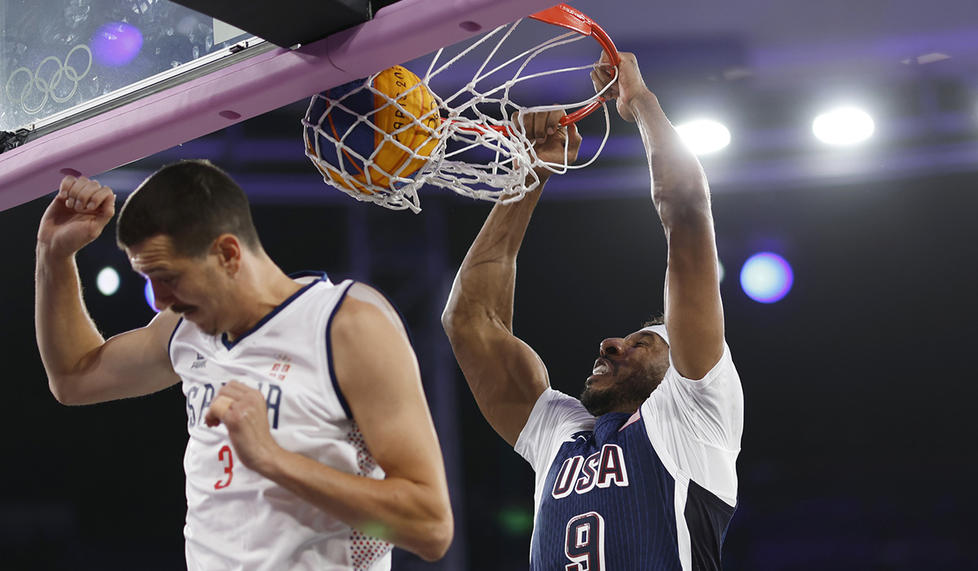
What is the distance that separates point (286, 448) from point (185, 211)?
413 millimetres

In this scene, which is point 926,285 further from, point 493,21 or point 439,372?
point 493,21

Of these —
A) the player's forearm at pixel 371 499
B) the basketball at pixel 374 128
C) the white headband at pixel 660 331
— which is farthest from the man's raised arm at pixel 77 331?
the white headband at pixel 660 331

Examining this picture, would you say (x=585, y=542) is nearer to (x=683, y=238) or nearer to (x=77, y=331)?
(x=683, y=238)

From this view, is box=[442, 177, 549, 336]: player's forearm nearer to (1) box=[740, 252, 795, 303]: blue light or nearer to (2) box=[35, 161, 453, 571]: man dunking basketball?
(2) box=[35, 161, 453, 571]: man dunking basketball

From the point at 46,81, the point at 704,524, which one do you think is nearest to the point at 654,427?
the point at 704,524

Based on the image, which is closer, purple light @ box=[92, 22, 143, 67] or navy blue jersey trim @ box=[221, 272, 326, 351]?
navy blue jersey trim @ box=[221, 272, 326, 351]

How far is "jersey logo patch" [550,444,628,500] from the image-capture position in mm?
2629

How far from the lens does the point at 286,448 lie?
1541 millimetres

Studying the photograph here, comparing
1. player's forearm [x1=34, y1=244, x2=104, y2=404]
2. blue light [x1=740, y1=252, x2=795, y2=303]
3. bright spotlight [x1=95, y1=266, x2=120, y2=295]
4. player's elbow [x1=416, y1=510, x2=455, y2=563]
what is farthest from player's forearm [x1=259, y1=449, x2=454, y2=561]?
bright spotlight [x1=95, y1=266, x2=120, y2=295]

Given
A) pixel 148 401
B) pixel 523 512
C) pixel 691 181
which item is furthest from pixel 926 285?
pixel 148 401

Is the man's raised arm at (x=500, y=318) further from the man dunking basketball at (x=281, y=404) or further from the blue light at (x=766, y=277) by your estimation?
the blue light at (x=766, y=277)

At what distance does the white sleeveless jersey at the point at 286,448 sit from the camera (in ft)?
5.08

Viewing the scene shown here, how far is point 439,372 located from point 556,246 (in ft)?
5.28

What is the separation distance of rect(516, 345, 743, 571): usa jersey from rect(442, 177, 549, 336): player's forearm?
617 mm
